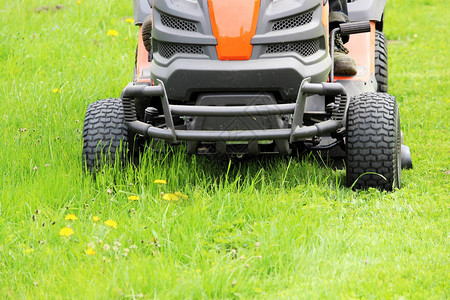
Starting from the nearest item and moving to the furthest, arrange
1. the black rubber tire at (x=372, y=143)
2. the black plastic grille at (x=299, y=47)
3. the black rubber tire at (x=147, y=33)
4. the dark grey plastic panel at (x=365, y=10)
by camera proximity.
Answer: the black plastic grille at (x=299, y=47), the black rubber tire at (x=372, y=143), the black rubber tire at (x=147, y=33), the dark grey plastic panel at (x=365, y=10)

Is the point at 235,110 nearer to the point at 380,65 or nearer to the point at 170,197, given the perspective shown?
the point at 170,197

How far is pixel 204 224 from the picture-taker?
2852mm

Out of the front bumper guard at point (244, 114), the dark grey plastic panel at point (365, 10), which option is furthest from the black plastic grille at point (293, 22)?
the dark grey plastic panel at point (365, 10)

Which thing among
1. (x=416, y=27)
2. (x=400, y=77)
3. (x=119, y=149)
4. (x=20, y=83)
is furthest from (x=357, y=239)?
(x=416, y=27)

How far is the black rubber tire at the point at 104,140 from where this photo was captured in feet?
11.2

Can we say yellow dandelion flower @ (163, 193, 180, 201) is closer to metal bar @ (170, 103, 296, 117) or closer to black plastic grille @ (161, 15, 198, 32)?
metal bar @ (170, 103, 296, 117)

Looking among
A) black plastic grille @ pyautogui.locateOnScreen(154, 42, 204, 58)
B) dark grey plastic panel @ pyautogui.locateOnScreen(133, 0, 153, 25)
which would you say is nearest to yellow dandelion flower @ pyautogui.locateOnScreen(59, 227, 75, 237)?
black plastic grille @ pyautogui.locateOnScreen(154, 42, 204, 58)

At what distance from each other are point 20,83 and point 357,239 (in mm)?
2956

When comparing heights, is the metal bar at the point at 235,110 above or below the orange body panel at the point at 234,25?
below

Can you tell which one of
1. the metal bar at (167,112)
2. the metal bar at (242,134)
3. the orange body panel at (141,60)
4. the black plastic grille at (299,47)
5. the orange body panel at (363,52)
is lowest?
the metal bar at (242,134)

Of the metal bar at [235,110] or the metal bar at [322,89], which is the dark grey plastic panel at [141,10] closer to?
the metal bar at [235,110]

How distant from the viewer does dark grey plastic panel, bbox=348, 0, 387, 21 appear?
13.4ft

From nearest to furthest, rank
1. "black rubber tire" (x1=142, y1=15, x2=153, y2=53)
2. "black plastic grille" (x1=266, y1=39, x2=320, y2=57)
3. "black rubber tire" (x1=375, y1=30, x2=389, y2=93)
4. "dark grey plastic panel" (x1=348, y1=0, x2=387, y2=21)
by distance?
1. "black plastic grille" (x1=266, y1=39, x2=320, y2=57)
2. "black rubber tire" (x1=142, y1=15, x2=153, y2=53)
3. "dark grey plastic panel" (x1=348, y1=0, x2=387, y2=21)
4. "black rubber tire" (x1=375, y1=30, x2=389, y2=93)

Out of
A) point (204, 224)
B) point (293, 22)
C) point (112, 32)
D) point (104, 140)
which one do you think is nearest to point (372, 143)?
point (293, 22)
